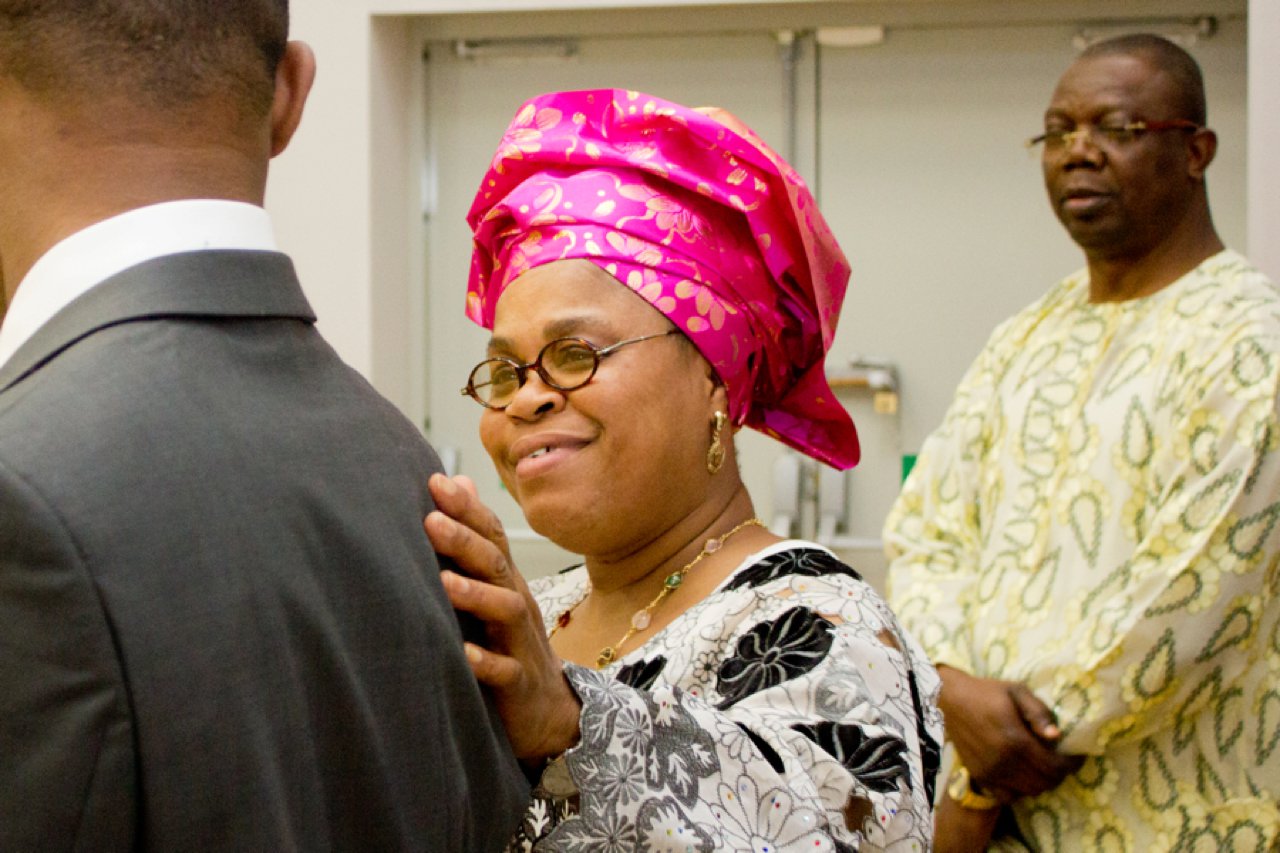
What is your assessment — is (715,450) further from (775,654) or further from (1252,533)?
(1252,533)

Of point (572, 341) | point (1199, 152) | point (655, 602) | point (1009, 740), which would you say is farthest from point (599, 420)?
point (1199, 152)

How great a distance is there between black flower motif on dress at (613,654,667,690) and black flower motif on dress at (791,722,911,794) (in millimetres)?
243

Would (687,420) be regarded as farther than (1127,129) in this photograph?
No

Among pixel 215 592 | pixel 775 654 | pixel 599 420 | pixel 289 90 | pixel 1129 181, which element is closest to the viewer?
pixel 215 592

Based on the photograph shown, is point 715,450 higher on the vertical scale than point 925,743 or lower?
higher

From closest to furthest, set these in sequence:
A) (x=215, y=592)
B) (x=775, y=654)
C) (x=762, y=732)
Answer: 1. (x=215, y=592)
2. (x=762, y=732)
3. (x=775, y=654)

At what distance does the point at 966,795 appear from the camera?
7.80 feet

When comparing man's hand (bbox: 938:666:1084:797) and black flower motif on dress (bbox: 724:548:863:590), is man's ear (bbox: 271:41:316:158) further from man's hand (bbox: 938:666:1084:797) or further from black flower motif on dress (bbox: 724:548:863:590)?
man's hand (bbox: 938:666:1084:797)

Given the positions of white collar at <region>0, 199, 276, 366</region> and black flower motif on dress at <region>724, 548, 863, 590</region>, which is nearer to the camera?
white collar at <region>0, 199, 276, 366</region>

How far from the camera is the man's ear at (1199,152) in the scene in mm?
2674

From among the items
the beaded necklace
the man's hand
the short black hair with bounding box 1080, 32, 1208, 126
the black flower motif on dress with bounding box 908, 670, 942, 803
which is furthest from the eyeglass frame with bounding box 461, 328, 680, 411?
the short black hair with bounding box 1080, 32, 1208, 126

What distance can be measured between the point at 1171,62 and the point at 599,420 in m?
1.70

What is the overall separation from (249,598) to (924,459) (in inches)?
87.7

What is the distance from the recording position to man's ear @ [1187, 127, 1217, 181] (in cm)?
267
